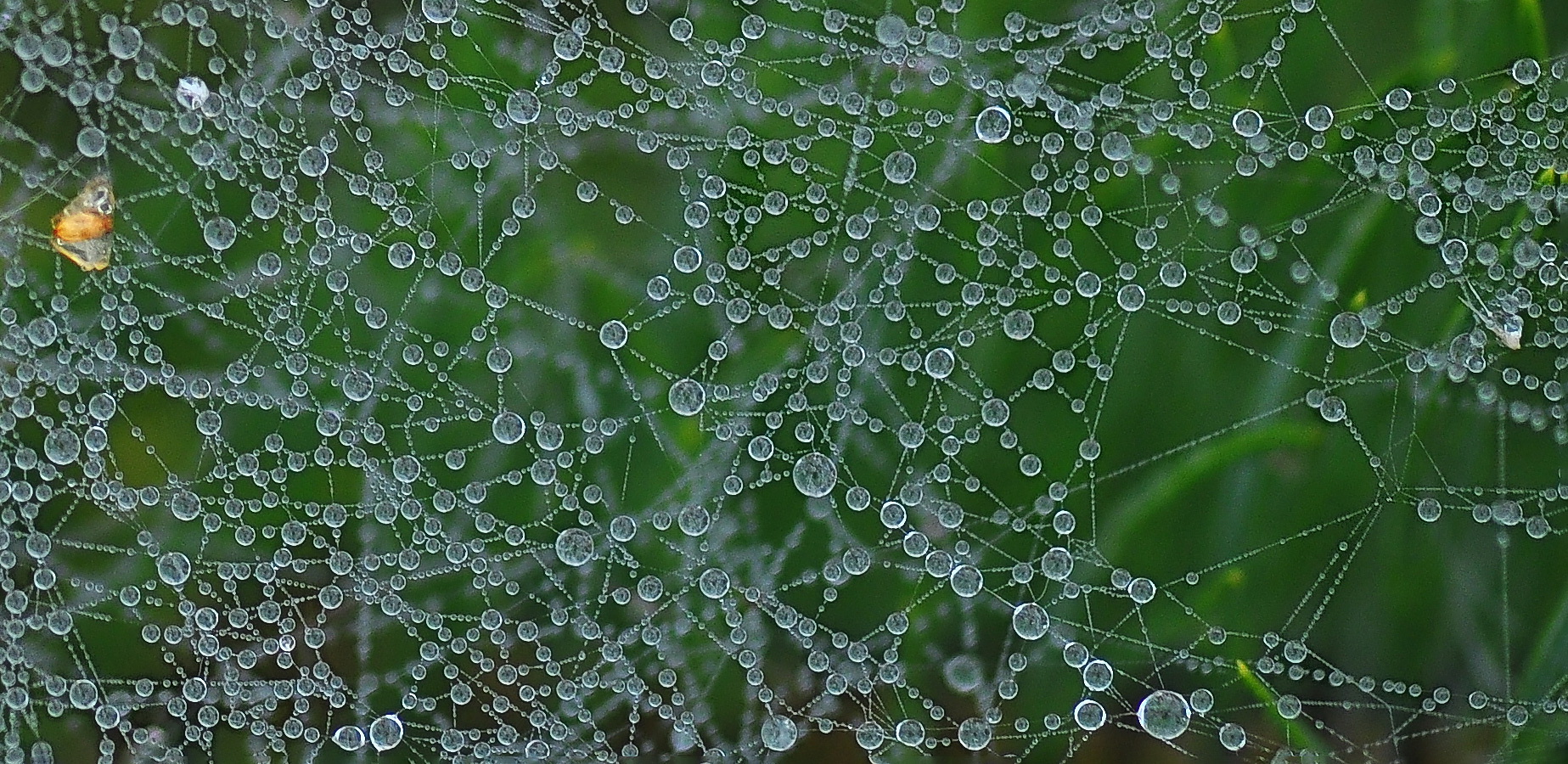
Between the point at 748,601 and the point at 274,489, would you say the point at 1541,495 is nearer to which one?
the point at 748,601

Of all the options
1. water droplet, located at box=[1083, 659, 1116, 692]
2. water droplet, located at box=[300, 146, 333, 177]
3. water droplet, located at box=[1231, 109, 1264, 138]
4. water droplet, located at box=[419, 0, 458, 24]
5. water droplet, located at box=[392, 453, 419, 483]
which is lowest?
water droplet, located at box=[392, 453, 419, 483]

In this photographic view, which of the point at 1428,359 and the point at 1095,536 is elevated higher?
the point at 1428,359

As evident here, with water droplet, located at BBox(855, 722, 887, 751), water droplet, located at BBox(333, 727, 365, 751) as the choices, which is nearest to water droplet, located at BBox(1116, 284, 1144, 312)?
water droplet, located at BBox(855, 722, 887, 751)

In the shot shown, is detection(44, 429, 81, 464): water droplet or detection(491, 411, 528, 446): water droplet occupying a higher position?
detection(491, 411, 528, 446): water droplet

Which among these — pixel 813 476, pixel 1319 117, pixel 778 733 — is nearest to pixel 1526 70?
pixel 1319 117

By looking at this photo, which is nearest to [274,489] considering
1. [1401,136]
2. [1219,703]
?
[1219,703]

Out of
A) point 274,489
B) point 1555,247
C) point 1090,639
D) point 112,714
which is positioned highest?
point 1555,247

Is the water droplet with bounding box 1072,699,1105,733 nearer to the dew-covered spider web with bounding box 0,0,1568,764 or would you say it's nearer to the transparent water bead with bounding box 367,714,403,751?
the dew-covered spider web with bounding box 0,0,1568,764
